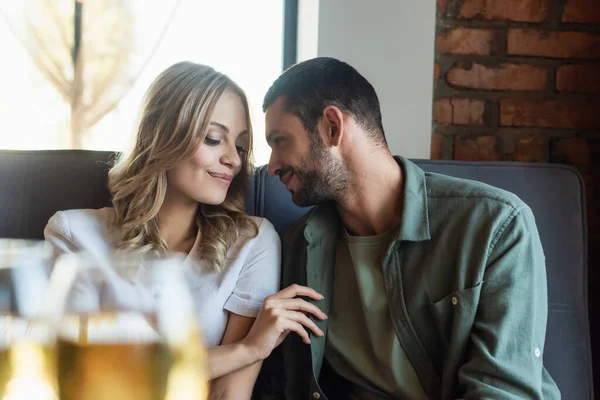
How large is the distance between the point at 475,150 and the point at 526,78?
23 centimetres

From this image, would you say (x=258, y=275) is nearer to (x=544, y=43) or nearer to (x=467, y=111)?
(x=467, y=111)

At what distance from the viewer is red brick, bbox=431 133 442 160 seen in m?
1.55

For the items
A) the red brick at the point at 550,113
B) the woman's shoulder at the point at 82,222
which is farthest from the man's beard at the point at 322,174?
the red brick at the point at 550,113

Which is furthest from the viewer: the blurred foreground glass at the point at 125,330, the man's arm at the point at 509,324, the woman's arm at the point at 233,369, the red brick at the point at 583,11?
the red brick at the point at 583,11

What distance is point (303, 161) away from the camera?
1.09 meters

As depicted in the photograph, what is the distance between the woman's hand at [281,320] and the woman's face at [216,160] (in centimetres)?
26

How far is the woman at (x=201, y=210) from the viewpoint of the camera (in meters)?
1.09

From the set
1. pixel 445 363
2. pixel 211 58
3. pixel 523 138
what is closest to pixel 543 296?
pixel 445 363

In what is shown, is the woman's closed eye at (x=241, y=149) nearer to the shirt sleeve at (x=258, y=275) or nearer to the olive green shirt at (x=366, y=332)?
the shirt sleeve at (x=258, y=275)

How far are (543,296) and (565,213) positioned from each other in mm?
304

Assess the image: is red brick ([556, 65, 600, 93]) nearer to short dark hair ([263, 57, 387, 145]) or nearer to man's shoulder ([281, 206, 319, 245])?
short dark hair ([263, 57, 387, 145])

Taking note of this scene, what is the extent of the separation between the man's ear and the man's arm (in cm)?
34

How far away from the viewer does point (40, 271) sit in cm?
34

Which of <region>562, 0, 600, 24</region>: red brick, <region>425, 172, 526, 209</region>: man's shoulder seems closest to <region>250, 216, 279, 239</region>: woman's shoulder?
<region>425, 172, 526, 209</region>: man's shoulder
